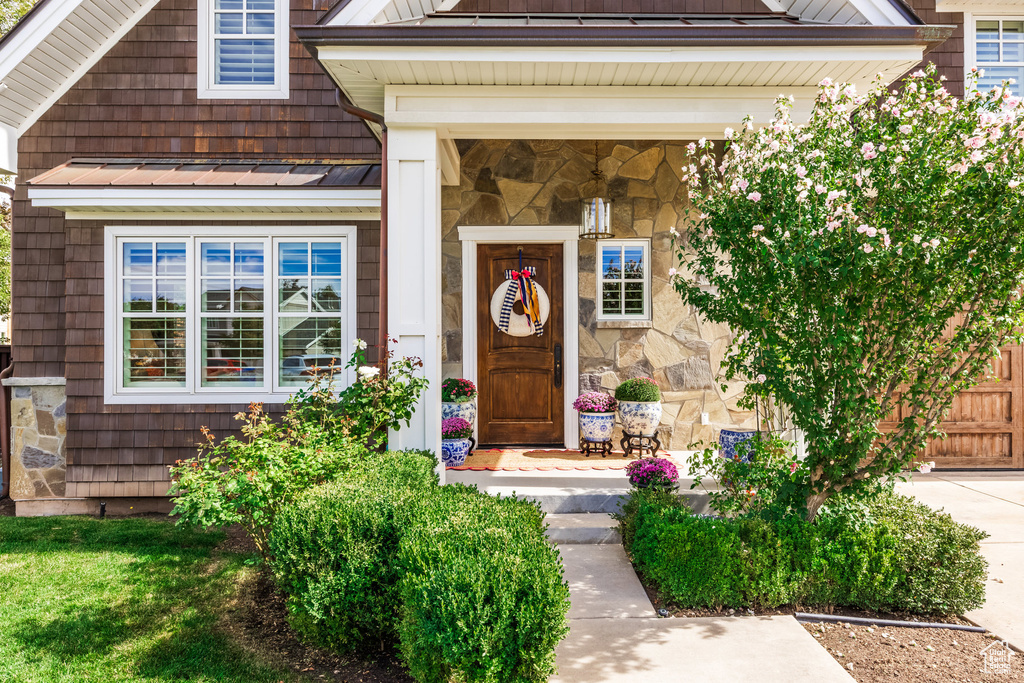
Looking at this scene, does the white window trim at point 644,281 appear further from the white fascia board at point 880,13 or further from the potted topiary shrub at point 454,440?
the white fascia board at point 880,13

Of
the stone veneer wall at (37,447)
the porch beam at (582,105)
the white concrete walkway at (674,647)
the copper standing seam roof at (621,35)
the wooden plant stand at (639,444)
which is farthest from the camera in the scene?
the wooden plant stand at (639,444)

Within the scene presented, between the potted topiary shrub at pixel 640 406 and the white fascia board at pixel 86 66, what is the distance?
6.04 meters

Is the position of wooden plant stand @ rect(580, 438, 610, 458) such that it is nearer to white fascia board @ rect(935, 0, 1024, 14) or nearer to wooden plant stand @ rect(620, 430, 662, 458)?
wooden plant stand @ rect(620, 430, 662, 458)

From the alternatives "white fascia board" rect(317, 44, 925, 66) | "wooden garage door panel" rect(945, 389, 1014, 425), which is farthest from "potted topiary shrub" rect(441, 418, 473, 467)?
"wooden garage door panel" rect(945, 389, 1014, 425)

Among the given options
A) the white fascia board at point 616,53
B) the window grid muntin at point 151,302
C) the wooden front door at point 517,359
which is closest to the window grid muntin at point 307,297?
the window grid muntin at point 151,302

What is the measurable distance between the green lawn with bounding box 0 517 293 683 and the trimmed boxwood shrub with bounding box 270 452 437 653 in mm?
346

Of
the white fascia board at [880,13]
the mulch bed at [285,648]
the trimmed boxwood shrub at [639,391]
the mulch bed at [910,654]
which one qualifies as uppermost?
the white fascia board at [880,13]

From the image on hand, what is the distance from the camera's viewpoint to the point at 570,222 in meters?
6.48

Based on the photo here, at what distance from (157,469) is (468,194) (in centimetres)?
406

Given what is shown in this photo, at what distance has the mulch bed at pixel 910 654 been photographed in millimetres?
2719

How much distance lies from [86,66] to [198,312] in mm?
2749

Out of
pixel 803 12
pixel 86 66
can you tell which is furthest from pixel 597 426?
pixel 86 66

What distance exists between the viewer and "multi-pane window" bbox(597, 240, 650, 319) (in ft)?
21.4

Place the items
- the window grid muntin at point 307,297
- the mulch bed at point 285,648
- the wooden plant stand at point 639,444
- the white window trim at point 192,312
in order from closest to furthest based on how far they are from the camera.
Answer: the mulch bed at point 285,648 → the white window trim at point 192,312 → the window grid muntin at point 307,297 → the wooden plant stand at point 639,444
